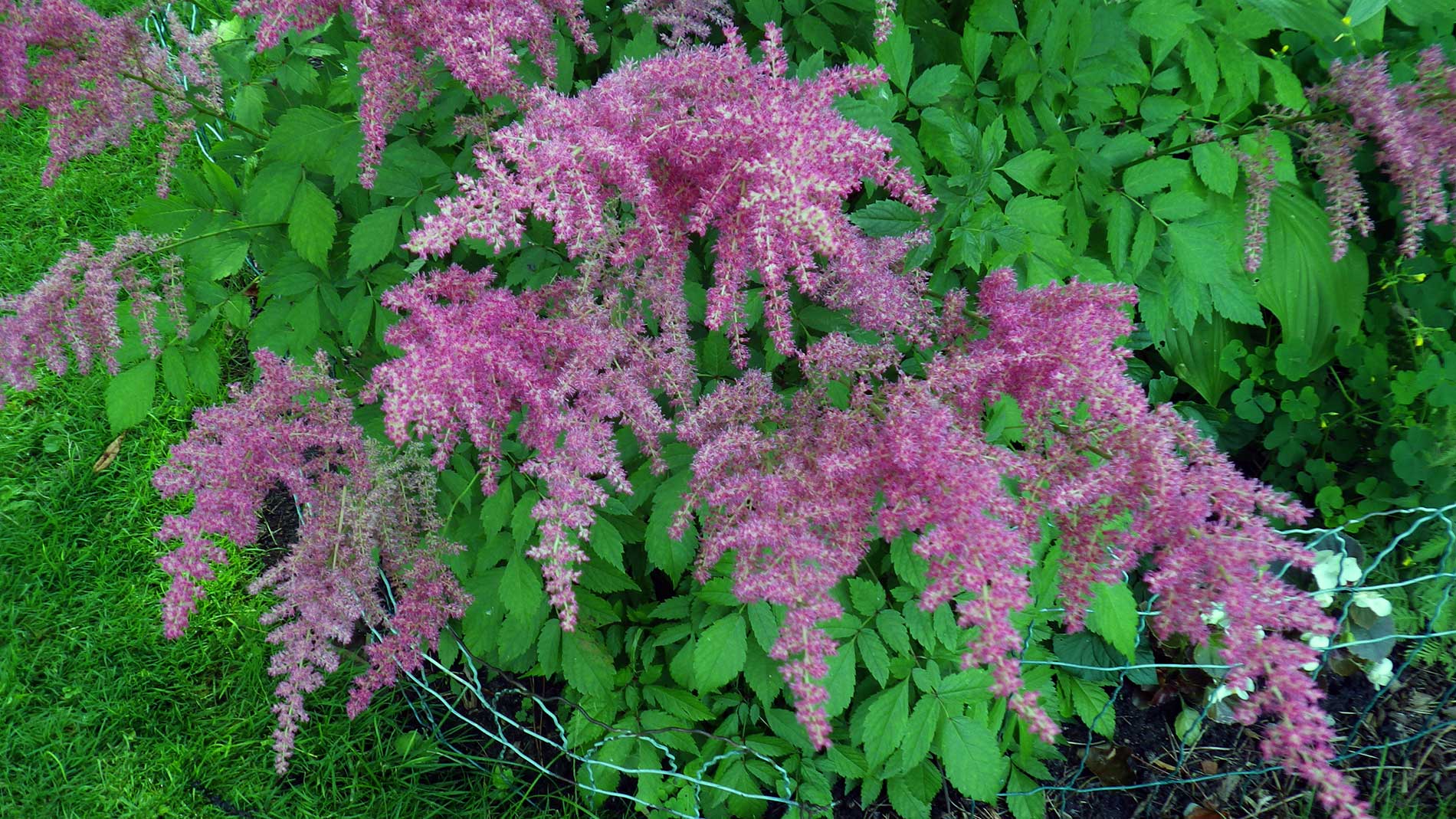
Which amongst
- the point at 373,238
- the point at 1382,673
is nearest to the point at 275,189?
the point at 373,238

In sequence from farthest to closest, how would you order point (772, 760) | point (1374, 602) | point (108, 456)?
1. point (108, 456)
2. point (1374, 602)
3. point (772, 760)

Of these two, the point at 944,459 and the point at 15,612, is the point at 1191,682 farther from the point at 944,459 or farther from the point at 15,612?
the point at 15,612

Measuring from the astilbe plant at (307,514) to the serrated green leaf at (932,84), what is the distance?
56.0 inches

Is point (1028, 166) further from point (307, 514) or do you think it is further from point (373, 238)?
point (307, 514)

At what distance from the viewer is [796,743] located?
8.25 ft

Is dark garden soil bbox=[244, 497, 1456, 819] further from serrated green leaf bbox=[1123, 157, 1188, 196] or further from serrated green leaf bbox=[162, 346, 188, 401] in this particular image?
serrated green leaf bbox=[1123, 157, 1188, 196]

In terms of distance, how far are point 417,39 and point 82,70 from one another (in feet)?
2.29

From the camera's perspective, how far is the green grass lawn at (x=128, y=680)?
2.89 m

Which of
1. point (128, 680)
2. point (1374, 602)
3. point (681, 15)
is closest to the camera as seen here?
point (681, 15)

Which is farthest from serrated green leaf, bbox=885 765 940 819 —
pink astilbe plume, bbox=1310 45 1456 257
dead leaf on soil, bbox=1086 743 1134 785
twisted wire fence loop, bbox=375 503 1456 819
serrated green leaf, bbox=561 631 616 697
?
pink astilbe plume, bbox=1310 45 1456 257

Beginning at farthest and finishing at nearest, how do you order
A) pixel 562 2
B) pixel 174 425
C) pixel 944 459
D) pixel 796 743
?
1. pixel 174 425
2. pixel 796 743
3. pixel 562 2
4. pixel 944 459

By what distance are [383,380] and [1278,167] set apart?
7.61 ft

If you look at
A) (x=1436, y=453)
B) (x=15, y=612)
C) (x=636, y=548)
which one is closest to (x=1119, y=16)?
(x=1436, y=453)

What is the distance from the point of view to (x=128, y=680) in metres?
3.10
